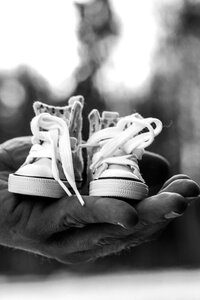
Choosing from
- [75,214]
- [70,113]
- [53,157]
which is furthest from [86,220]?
[70,113]

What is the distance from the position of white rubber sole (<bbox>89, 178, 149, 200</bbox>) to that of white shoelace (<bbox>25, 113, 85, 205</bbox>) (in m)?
0.04

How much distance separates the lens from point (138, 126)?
802 millimetres

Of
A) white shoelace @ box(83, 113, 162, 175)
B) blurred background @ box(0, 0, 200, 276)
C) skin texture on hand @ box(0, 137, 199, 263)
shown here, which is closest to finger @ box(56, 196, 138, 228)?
skin texture on hand @ box(0, 137, 199, 263)

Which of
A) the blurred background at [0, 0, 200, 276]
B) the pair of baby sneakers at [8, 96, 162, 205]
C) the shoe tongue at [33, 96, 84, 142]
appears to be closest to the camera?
the pair of baby sneakers at [8, 96, 162, 205]

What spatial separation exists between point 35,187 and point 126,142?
16 cm

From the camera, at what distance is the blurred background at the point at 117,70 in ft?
10.2

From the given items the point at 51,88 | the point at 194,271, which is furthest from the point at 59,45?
the point at 194,271

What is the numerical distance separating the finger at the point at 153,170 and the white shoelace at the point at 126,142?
124mm

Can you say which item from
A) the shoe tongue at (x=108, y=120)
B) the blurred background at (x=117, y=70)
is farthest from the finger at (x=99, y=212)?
the blurred background at (x=117, y=70)

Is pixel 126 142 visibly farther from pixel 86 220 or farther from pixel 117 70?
pixel 117 70

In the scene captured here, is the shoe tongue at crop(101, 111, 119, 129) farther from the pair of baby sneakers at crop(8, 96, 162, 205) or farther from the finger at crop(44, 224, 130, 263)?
the finger at crop(44, 224, 130, 263)

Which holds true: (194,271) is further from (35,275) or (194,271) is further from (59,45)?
(59,45)

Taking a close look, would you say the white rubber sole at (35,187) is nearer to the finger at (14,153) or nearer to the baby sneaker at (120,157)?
the baby sneaker at (120,157)

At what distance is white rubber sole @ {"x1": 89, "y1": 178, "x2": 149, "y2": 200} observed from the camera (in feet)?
2.38
